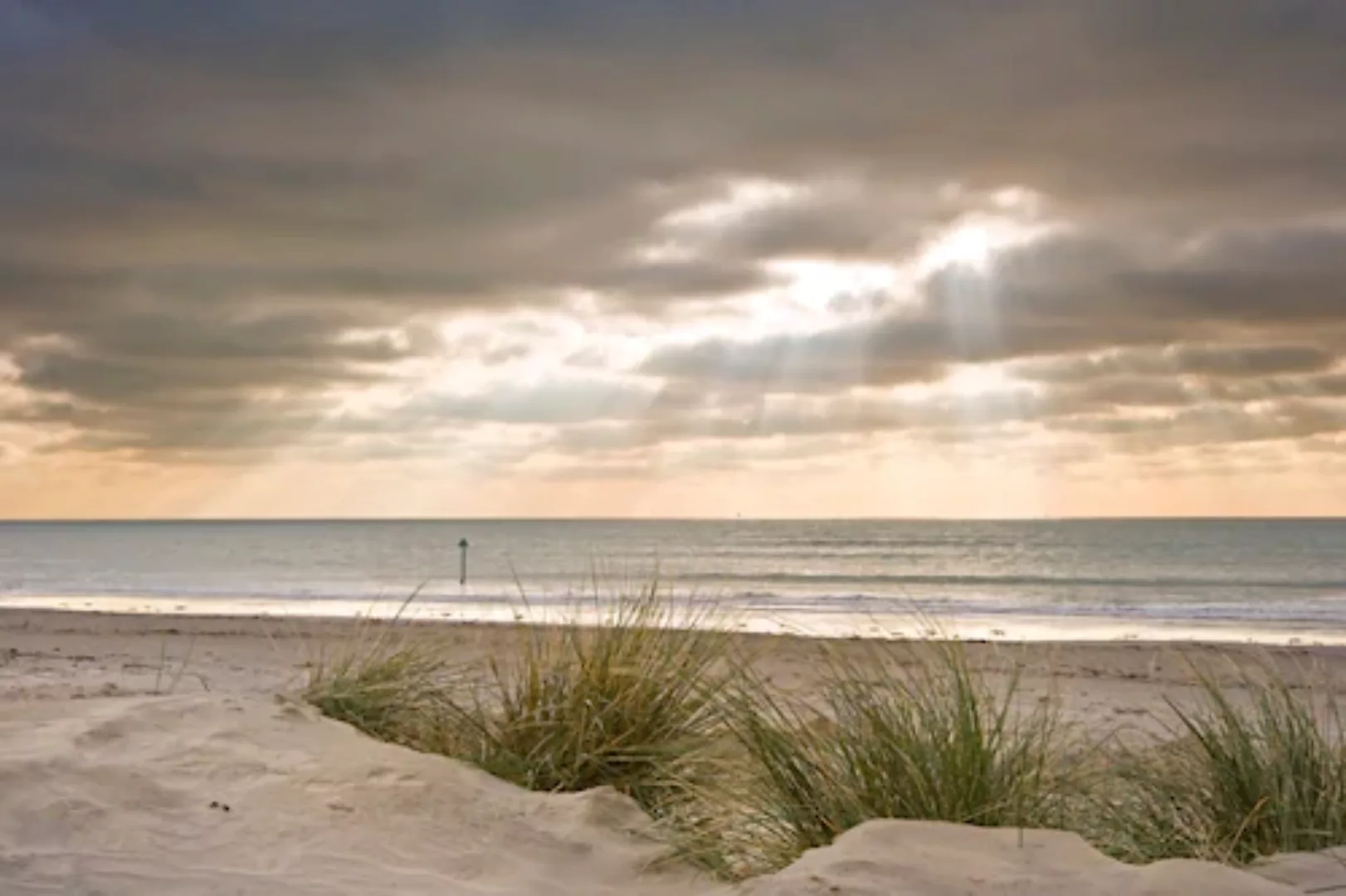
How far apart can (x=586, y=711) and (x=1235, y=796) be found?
263 centimetres

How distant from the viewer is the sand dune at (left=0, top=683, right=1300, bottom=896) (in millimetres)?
3936

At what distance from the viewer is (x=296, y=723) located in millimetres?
5762

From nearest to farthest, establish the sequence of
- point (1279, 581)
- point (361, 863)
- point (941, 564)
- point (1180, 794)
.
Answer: point (361, 863), point (1180, 794), point (1279, 581), point (941, 564)

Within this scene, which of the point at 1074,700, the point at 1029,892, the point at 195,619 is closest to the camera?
the point at 1029,892

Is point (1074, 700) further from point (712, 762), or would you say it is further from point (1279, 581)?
point (1279, 581)

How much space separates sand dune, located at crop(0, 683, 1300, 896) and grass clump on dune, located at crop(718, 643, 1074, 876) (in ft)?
1.07

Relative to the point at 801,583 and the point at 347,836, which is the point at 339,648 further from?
the point at 801,583

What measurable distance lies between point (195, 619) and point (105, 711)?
18.0m

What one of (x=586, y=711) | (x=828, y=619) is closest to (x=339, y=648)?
(x=586, y=711)

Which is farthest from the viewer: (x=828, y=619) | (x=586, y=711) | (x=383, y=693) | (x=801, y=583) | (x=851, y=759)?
(x=801, y=583)

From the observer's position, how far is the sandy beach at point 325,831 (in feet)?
13.0

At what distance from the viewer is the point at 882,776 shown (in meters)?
4.60

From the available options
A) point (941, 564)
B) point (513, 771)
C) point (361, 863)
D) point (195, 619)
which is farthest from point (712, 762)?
point (941, 564)

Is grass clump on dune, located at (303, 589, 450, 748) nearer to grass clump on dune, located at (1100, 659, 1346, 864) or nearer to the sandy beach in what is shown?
the sandy beach
